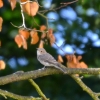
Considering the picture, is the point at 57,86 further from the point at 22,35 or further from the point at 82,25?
the point at 22,35

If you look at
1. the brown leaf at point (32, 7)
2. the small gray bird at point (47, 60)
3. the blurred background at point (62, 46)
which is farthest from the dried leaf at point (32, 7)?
the blurred background at point (62, 46)

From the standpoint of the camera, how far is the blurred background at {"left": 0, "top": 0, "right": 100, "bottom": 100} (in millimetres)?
9148

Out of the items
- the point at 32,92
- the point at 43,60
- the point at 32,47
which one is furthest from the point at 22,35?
the point at 32,47

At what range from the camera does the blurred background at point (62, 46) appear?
9148 mm

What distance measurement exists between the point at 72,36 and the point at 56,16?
0.51 metres

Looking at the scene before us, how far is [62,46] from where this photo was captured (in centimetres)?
933

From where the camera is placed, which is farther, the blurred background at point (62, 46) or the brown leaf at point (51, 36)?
the blurred background at point (62, 46)

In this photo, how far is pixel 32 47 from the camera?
9797 millimetres

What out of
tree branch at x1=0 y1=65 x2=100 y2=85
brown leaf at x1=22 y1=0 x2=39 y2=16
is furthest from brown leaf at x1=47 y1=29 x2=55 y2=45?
tree branch at x1=0 y1=65 x2=100 y2=85

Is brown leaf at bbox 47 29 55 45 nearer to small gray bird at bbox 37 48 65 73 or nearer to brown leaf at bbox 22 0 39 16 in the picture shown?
small gray bird at bbox 37 48 65 73

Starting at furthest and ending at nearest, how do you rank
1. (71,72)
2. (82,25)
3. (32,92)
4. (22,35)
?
(82,25) → (32,92) → (22,35) → (71,72)

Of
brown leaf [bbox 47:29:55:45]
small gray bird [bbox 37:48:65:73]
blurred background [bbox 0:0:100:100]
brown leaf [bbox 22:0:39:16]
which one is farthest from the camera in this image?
blurred background [bbox 0:0:100:100]

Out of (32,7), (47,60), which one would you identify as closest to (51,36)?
(47,60)

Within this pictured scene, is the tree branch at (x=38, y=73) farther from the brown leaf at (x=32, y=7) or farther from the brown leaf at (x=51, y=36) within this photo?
the brown leaf at (x=51, y=36)
